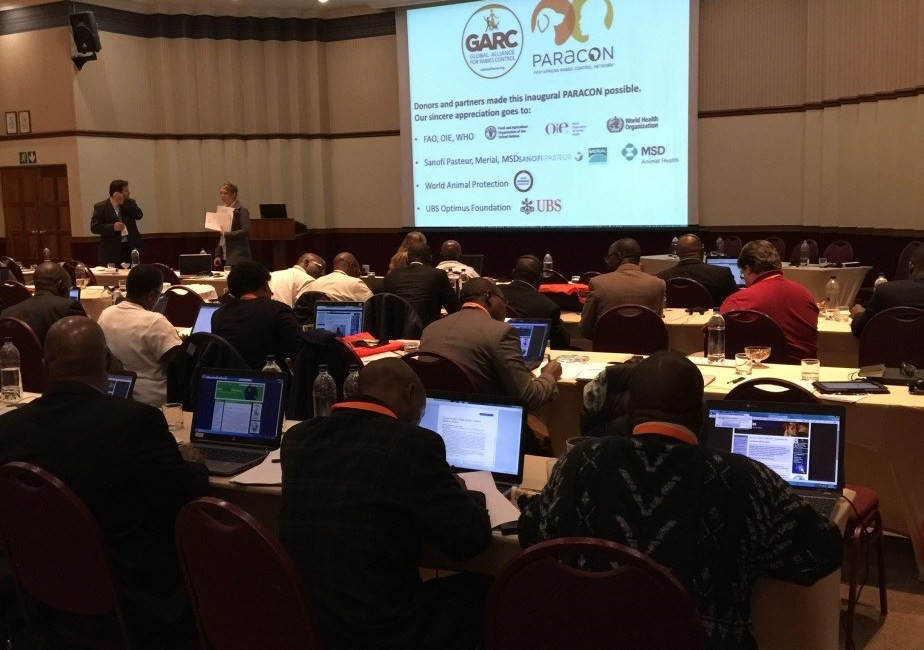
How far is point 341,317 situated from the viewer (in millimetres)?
6441

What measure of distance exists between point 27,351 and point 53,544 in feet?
10.7

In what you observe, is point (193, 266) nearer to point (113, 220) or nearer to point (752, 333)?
point (113, 220)

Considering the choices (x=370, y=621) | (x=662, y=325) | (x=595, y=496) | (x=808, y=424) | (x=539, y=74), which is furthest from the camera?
(x=539, y=74)

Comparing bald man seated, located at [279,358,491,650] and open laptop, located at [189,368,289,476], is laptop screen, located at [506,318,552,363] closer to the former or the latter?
open laptop, located at [189,368,289,476]

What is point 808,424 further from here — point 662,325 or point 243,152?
point 243,152

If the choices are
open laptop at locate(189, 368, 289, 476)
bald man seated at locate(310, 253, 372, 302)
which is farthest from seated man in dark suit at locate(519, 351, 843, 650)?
bald man seated at locate(310, 253, 372, 302)

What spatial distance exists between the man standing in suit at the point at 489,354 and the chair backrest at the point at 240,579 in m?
2.17

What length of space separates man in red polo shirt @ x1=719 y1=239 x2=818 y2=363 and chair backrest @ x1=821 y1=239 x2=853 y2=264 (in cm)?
494

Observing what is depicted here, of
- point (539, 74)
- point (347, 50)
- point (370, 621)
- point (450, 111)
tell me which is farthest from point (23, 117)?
point (370, 621)

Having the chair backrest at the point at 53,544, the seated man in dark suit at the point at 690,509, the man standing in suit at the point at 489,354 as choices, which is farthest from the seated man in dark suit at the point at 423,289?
the seated man in dark suit at the point at 690,509

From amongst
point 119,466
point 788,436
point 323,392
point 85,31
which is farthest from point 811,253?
point 85,31

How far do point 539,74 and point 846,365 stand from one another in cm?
718

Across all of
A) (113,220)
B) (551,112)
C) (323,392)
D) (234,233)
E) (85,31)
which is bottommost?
(323,392)

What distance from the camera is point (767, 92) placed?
1161 centimetres
